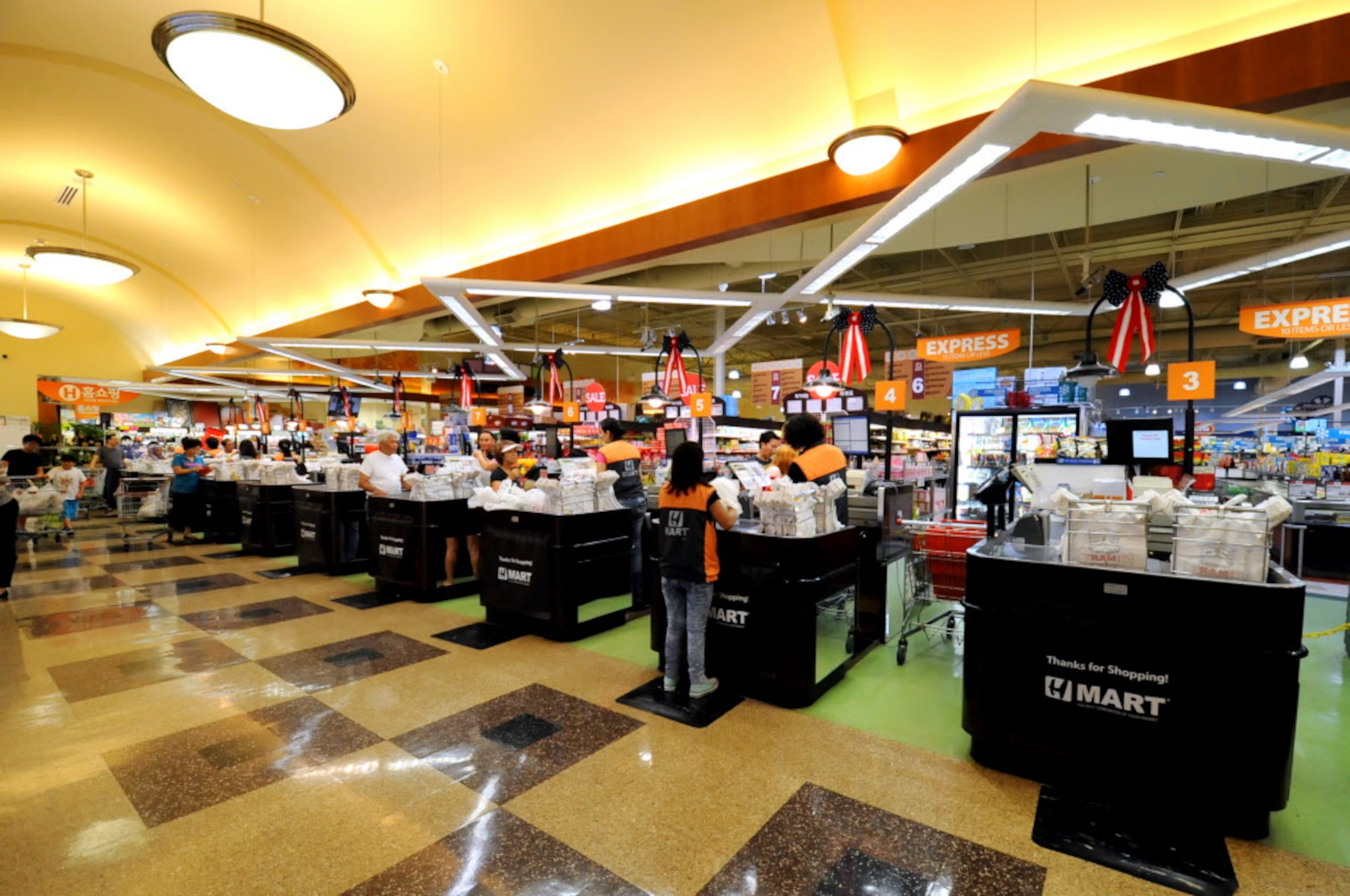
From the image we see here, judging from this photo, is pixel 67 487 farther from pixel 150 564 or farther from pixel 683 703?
pixel 683 703

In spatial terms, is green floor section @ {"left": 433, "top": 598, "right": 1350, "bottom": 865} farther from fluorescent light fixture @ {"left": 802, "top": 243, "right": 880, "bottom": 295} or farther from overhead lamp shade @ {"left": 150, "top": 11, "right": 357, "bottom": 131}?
overhead lamp shade @ {"left": 150, "top": 11, "right": 357, "bottom": 131}

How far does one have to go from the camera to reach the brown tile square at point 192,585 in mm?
6411

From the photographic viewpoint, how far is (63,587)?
6.68 m

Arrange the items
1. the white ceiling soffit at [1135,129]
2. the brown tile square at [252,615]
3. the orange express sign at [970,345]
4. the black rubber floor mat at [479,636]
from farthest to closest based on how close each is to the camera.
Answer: the orange express sign at [970,345] < the brown tile square at [252,615] < the black rubber floor mat at [479,636] < the white ceiling soffit at [1135,129]

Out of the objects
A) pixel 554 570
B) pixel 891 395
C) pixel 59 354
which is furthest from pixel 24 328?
pixel 891 395

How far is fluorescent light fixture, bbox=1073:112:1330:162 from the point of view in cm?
324

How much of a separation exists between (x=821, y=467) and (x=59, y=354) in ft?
77.9

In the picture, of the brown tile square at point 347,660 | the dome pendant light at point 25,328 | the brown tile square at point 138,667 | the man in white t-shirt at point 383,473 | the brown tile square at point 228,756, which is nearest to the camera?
the brown tile square at point 228,756

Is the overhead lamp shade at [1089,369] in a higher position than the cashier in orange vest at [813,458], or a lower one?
higher

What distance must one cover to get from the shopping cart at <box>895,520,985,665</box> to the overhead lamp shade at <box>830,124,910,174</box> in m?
2.69

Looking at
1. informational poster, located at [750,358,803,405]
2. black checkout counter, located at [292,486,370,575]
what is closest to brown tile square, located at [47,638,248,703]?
black checkout counter, located at [292,486,370,575]

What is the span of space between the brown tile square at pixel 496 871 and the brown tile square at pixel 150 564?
25.7 feet

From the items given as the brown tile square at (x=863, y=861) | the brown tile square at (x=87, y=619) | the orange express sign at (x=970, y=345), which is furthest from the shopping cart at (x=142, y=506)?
the orange express sign at (x=970, y=345)

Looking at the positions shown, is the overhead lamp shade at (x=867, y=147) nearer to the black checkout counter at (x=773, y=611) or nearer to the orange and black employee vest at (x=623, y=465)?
the black checkout counter at (x=773, y=611)
